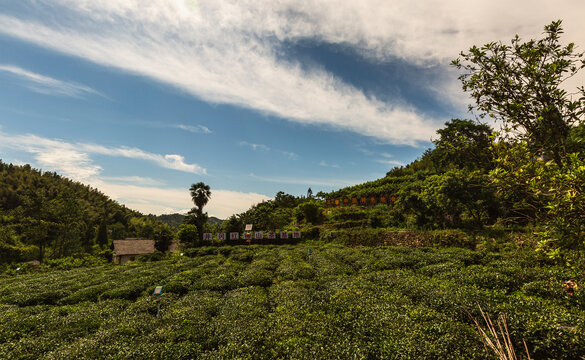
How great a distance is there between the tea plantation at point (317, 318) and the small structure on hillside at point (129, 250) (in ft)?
108

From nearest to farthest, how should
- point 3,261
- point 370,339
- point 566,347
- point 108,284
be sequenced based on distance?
point 566,347 → point 370,339 → point 108,284 → point 3,261

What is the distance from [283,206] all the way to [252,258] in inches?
1825

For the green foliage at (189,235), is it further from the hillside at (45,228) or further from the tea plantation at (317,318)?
the tea plantation at (317,318)

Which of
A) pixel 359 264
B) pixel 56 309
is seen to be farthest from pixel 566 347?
pixel 56 309

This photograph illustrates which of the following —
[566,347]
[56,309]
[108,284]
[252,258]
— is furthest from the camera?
[252,258]

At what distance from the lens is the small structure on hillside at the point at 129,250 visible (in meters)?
48.1

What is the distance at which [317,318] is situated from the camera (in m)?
10.1

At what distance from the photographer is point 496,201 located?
1040 inches

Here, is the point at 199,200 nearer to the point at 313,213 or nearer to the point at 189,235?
the point at 189,235

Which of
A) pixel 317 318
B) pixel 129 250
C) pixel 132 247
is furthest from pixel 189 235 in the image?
pixel 317 318

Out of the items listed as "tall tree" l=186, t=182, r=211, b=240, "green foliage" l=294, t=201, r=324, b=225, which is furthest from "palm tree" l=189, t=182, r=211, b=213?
"green foliage" l=294, t=201, r=324, b=225

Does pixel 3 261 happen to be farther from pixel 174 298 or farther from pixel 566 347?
pixel 566 347

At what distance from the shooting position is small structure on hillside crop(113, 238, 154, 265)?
158 feet

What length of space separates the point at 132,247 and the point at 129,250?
1298 millimetres
